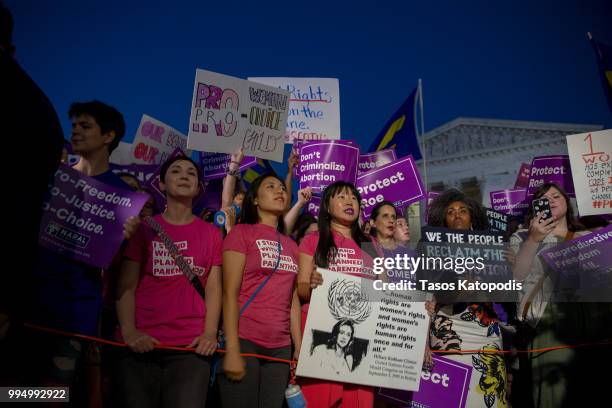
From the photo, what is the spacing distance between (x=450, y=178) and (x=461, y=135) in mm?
4359

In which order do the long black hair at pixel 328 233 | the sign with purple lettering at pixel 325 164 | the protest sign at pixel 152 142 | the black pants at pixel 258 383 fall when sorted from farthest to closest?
the protest sign at pixel 152 142
the sign with purple lettering at pixel 325 164
the long black hair at pixel 328 233
the black pants at pixel 258 383

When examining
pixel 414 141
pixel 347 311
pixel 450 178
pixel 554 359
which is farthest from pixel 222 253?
pixel 450 178

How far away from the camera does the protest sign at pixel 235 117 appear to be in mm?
5270

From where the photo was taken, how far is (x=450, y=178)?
141ft

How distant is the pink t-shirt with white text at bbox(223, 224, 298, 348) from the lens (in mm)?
2955

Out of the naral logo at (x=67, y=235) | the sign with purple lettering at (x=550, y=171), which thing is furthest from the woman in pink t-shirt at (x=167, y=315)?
the sign with purple lettering at (x=550, y=171)

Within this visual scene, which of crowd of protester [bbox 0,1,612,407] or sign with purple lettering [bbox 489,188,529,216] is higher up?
sign with purple lettering [bbox 489,188,529,216]

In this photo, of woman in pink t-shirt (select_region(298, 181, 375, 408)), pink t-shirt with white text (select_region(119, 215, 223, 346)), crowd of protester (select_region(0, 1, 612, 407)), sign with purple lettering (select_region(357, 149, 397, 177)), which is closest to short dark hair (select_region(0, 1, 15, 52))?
crowd of protester (select_region(0, 1, 612, 407))

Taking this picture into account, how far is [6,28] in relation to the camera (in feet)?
6.41

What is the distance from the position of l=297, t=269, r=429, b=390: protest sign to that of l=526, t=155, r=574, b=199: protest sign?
4523mm

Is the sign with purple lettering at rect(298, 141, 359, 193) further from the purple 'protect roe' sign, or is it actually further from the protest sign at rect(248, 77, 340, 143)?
the purple 'protect roe' sign

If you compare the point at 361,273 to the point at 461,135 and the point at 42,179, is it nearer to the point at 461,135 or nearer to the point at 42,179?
the point at 42,179

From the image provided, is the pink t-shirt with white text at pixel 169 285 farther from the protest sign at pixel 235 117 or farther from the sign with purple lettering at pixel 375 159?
the sign with purple lettering at pixel 375 159

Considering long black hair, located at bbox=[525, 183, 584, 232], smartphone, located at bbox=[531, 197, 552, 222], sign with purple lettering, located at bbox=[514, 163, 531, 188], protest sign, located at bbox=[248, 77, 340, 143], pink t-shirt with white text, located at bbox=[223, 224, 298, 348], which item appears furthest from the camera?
sign with purple lettering, located at bbox=[514, 163, 531, 188]
